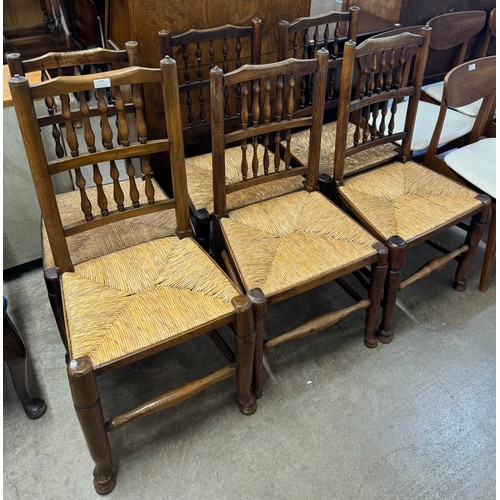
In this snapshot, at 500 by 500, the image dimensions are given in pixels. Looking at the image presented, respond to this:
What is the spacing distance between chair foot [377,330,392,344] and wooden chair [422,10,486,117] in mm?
1343

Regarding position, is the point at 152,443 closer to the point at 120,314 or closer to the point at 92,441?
the point at 92,441

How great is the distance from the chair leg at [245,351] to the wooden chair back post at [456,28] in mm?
2010

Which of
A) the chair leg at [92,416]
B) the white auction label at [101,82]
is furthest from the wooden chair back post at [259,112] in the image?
the chair leg at [92,416]

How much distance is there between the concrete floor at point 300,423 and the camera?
4.90ft

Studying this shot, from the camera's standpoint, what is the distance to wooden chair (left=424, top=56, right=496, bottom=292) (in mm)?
1986

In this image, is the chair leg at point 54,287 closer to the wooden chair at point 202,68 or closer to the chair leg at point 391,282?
the wooden chair at point 202,68

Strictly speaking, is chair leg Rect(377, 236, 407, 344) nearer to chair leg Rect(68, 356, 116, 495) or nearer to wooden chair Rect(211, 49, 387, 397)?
wooden chair Rect(211, 49, 387, 397)

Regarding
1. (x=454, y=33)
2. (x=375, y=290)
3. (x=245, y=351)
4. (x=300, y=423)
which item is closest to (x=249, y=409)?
(x=300, y=423)

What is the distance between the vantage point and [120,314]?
137 centimetres

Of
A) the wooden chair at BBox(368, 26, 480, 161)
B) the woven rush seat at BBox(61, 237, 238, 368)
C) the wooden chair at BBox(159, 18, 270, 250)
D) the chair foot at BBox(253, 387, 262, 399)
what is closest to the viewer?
the woven rush seat at BBox(61, 237, 238, 368)

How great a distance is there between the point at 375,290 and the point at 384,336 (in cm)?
27

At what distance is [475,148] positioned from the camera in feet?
7.11

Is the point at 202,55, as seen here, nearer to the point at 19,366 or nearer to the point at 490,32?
the point at 19,366

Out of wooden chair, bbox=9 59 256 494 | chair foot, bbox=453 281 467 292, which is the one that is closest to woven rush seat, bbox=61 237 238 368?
wooden chair, bbox=9 59 256 494
